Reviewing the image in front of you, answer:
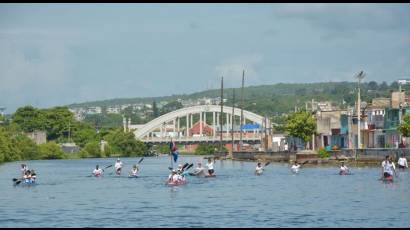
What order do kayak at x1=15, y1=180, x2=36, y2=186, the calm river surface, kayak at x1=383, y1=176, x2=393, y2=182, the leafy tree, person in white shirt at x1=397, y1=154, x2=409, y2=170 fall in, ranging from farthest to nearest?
the leafy tree
person in white shirt at x1=397, y1=154, x2=409, y2=170
kayak at x1=15, y1=180, x2=36, y2=186
kayak at x1=383, y1=176, x2=393, y2=182
the calm river surface

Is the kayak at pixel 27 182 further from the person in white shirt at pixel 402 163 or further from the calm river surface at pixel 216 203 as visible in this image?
the person in white shirt at pixel 402 163

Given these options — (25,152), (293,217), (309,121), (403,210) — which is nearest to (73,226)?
(293,217)

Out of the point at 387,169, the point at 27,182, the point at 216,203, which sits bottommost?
the point at 216,203

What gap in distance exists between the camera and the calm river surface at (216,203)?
49.4 meters

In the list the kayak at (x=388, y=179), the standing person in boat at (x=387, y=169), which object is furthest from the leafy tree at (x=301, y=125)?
the standing person in boat at (x=387, y=169)

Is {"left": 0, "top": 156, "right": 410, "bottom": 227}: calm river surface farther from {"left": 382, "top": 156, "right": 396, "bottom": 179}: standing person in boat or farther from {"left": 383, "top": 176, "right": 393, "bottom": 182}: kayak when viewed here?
{"left": 382, "top": 156, "right": 396, "bottom": 179}: standing person in boat

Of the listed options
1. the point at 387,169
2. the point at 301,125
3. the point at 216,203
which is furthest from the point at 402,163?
the point at 301,125

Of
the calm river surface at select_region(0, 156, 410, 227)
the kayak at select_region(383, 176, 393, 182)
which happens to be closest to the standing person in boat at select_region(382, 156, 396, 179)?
the kayak at select_region(383, 176, 393, 182)

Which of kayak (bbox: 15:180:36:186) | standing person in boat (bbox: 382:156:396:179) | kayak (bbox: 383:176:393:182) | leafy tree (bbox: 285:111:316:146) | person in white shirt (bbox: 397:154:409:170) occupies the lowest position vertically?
kayak (bbox: 15:180:36:186)

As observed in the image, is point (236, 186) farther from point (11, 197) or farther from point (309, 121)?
point (309, 121)

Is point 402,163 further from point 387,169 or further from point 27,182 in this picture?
point 27,182

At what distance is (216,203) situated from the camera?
61.1 meters

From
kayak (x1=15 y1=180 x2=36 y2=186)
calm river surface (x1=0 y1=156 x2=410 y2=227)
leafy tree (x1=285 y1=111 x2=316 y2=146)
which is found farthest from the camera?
leafy tree (x1=285 y1=111 x2=316 y2=146)

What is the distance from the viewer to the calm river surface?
49438mm
